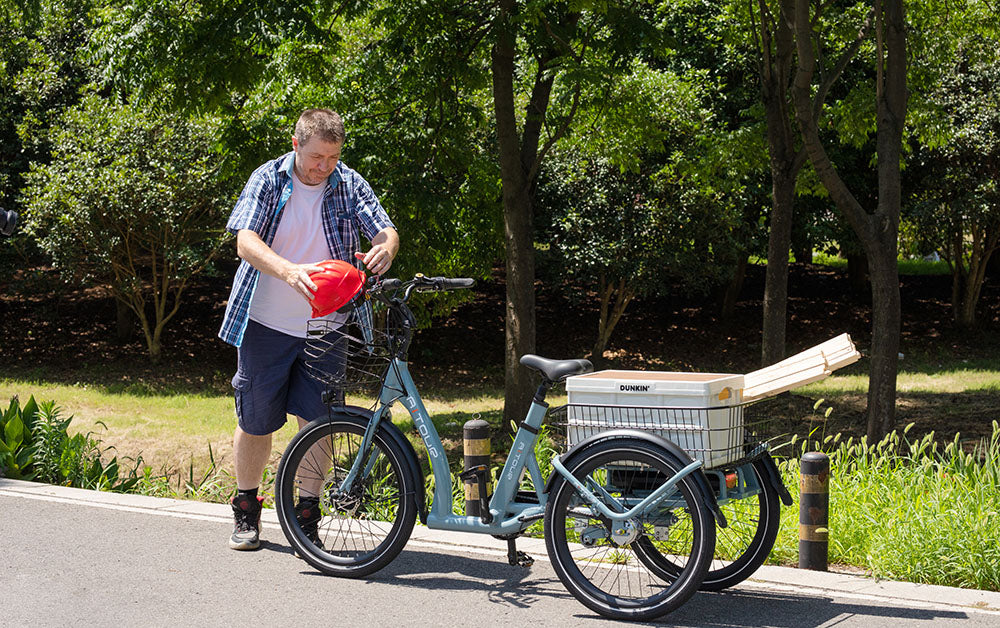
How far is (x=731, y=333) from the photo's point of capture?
2212 cm

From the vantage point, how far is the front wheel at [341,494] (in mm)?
4766

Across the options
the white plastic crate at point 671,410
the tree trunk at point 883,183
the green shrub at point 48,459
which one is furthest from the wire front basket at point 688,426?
the tree trunk at point 883,183

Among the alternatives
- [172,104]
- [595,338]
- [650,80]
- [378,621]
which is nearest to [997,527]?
[378,621]

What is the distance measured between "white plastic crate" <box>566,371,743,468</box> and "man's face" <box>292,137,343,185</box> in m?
1.65

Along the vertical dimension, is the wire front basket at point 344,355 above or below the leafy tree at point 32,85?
below

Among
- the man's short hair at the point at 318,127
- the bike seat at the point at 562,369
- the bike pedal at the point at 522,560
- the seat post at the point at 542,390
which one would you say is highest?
the man's short hair at the point at 318,127

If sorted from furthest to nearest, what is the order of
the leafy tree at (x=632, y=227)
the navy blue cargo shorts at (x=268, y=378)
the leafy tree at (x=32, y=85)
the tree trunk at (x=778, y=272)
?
the leafy tree at (x=32, y=85)
the leafy tree at (x=632, y=227)
the tree trunk at (x=778, y=272)
the navy blue cargo shorts at (x=268, y=378)

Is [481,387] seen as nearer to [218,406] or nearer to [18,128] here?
[218,406]

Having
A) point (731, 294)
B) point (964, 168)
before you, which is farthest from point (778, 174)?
point (731, 294)

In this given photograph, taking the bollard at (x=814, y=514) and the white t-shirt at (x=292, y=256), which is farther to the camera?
the white t-shirt at (x=292, y=256)

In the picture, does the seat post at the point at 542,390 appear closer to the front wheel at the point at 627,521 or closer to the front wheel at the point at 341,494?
the front wheel at the point at 627,521

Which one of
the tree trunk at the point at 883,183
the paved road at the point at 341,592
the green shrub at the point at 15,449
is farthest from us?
the tree trunk at the point at 883,183

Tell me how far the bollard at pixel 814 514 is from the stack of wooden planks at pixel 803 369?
81 cm

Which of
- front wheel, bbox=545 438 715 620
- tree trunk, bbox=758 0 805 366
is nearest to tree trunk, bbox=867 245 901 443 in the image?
tree trunk, bbox=758 0 805 366
